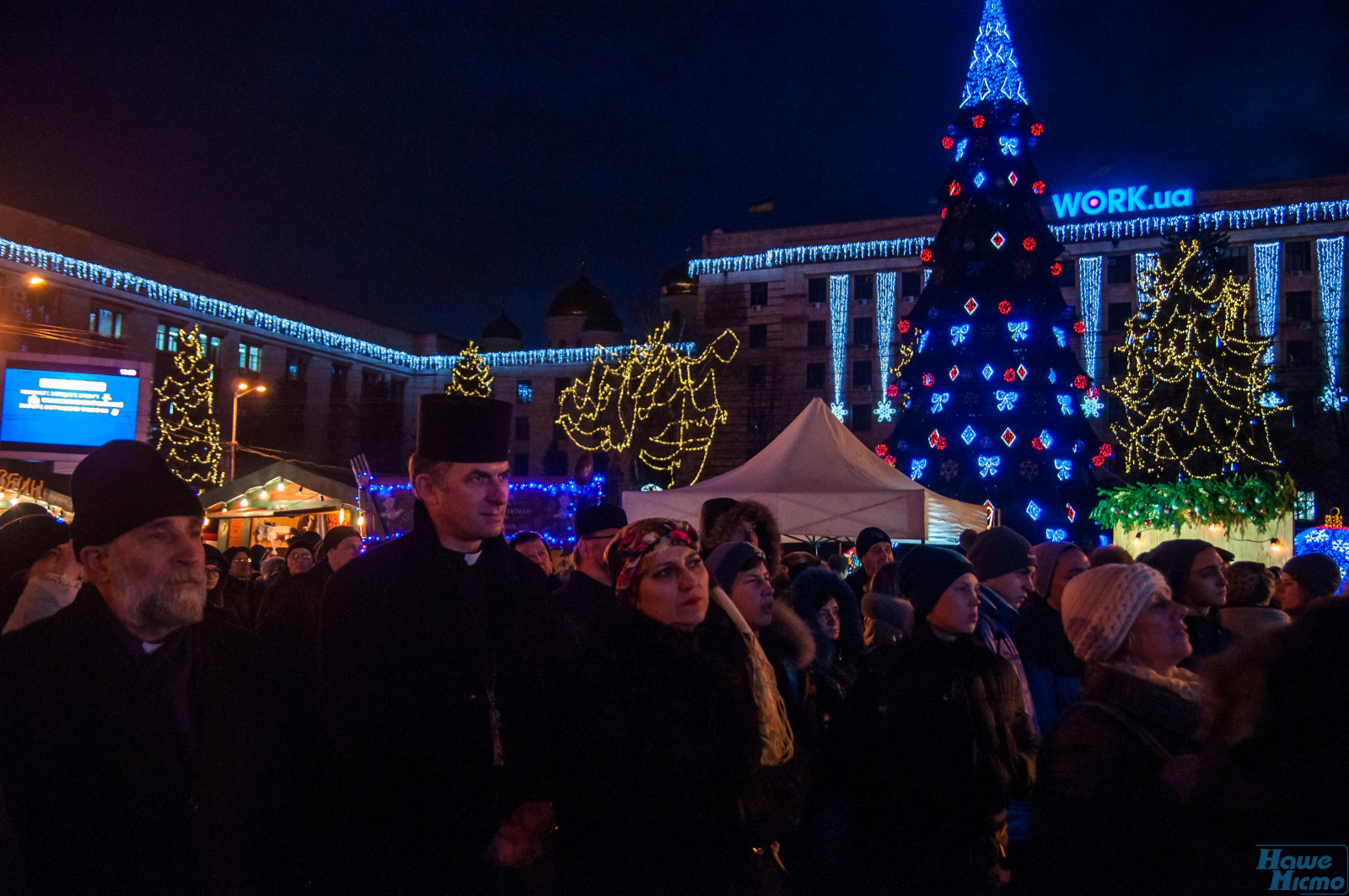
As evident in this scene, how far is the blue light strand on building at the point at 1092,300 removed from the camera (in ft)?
137

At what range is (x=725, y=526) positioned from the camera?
17.0 feet

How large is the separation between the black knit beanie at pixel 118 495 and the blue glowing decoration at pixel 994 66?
Answer: 655 inches

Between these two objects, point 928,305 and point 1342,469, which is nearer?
point 928,305

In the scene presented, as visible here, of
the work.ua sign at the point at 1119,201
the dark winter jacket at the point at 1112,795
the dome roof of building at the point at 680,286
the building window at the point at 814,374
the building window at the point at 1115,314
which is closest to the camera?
the dark winter jacket at the point at 1112,795

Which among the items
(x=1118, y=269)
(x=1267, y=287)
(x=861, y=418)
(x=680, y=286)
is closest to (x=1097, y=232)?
(x=1118, y=269)

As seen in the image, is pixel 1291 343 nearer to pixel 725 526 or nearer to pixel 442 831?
pixel 725 526

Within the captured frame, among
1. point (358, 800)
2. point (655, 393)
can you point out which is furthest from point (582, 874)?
point (655, 393)

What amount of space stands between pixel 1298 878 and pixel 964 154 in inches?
642

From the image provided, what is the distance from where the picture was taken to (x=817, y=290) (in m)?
46.1

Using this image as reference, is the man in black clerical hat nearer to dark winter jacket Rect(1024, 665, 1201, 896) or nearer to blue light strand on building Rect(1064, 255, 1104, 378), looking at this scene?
dark winter jacket Rect(1024, 665, 1201, 896)

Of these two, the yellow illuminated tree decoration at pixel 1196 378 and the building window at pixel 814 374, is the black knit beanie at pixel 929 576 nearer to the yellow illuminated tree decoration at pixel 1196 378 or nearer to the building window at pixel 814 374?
the yellow illuminated tree decoration at pixel 1196 378

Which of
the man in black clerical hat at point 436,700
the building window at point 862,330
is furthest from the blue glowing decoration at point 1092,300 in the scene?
the man in black clerical hat at point 436,700

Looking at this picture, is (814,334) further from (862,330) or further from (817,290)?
(862,330)

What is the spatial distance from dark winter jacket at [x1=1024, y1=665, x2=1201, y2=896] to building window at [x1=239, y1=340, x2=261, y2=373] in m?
53.2
